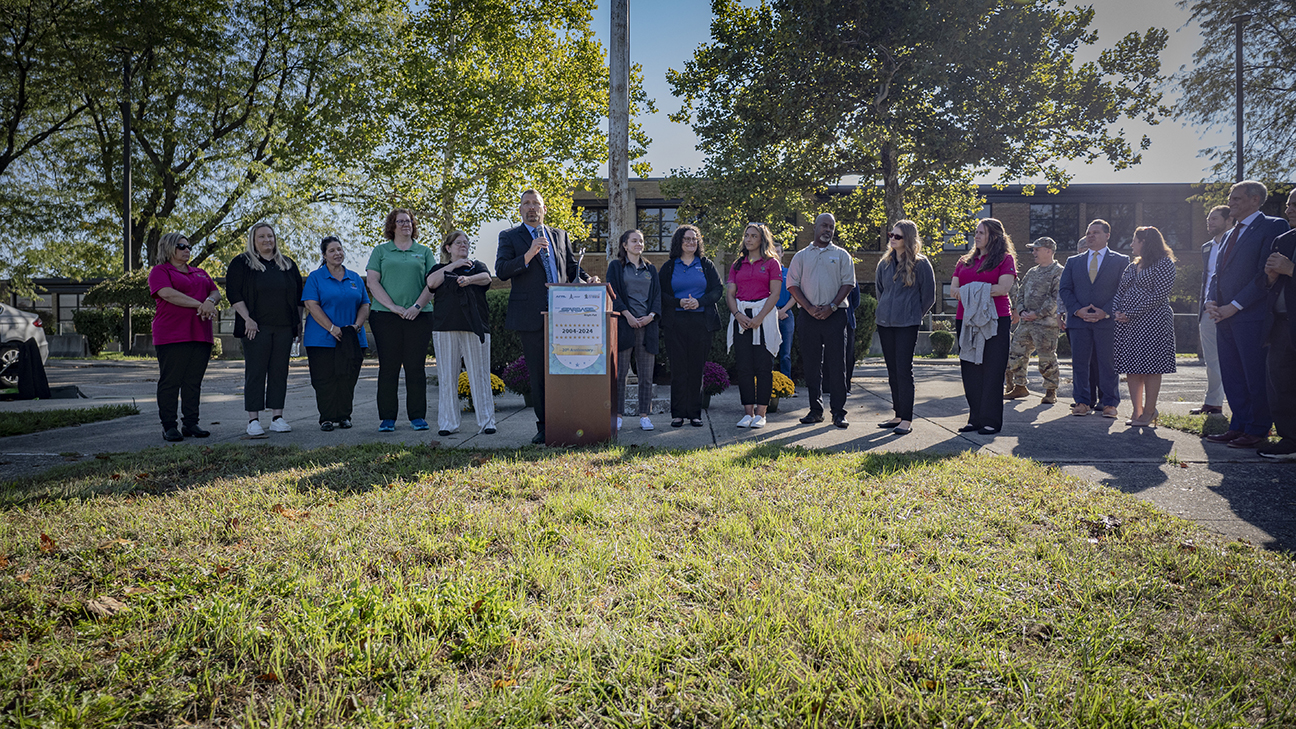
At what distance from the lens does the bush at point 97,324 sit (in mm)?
26391

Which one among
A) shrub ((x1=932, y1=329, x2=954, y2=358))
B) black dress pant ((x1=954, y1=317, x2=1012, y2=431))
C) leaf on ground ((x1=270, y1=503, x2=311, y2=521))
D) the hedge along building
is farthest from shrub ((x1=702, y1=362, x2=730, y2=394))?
the hedge along building

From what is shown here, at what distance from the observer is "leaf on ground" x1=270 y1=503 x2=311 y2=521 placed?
3416 mm

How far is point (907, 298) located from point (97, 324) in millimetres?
31484

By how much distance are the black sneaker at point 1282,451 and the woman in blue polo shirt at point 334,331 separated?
25.5ft

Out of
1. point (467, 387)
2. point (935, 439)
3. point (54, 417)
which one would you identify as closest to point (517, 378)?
point (467, 387)

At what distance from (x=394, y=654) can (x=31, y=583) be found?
1.65 m

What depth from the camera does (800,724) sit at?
1.75 metres

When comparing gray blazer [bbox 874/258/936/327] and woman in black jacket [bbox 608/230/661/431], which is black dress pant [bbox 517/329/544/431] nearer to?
woman in black jacket [bbox 608/230/661/431]

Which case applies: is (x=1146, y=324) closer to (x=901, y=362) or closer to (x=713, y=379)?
(x=901, y=362)

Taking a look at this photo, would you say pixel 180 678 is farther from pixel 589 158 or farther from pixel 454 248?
pixel 589 158

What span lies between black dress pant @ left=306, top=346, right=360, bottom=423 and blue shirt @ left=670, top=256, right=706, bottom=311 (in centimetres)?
330

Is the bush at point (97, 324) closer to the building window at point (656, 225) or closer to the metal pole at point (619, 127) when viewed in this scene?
the building window at point (656, 225)

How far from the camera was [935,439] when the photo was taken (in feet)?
19.7

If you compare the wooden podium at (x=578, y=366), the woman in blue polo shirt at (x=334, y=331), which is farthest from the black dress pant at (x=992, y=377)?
the woman in blue polo shirt at (x=334, y=331)
